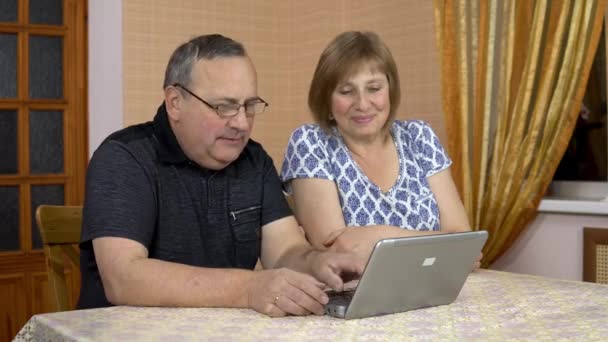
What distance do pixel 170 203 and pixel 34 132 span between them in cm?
224

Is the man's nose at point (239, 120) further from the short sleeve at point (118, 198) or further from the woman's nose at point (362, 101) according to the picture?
the woman's nose at point (362, 101)

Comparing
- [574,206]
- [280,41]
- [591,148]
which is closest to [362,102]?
[574,206]

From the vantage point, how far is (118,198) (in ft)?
5.57

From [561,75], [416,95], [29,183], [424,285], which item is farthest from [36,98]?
[424,285]

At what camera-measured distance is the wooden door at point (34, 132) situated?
3.74 metres

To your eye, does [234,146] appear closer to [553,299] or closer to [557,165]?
[553,299]

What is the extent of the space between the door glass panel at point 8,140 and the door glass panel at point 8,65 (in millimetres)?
96

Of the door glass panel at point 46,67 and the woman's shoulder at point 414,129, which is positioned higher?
the door glass panel at point 46,67

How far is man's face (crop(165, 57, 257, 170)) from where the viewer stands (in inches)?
70.9

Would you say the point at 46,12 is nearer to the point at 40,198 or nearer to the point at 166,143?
the point at 40,198

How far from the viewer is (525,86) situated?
2.97m

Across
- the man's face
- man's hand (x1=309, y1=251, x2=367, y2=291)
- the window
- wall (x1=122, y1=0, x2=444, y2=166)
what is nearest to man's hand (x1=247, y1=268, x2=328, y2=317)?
man's hand (x1=309, y1=251, x2=367, y2=291)

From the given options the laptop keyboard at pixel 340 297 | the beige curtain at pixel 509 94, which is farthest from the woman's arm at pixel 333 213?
the beige curtain at pixel 509 94

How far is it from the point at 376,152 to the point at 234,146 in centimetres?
61
